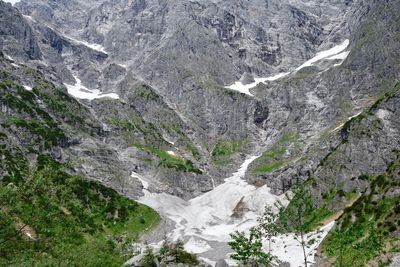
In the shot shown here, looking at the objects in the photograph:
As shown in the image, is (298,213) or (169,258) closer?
(298,213)

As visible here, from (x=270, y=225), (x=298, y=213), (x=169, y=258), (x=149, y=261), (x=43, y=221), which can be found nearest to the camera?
(x=43, y=221)

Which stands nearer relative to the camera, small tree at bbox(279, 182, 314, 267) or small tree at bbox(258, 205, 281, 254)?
small tree at bbox(279, 182, 314, 267)

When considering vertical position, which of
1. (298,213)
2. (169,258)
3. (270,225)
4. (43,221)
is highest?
(298,213)

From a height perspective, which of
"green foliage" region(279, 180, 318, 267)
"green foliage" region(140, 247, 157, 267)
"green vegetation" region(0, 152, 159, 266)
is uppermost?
"green foliage" region(279, 180, 318, 267)

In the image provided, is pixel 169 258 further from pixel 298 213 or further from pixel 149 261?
pixel 298 213

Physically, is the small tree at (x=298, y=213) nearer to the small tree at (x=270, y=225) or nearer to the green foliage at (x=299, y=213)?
the green foliage at (x=299, y=213)

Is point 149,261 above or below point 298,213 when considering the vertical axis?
below

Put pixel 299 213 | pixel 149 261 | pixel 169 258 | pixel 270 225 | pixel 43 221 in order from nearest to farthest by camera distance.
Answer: pixel 43 221 → pixel 299 213 → pixel 270 225 → pixel 149 261 → pixel 169 258

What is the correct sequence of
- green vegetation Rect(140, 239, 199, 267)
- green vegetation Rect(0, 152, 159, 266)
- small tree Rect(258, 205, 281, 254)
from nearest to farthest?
green vegetation Rect(0, 152, 159, 266)
small tree Rect(258, 205, 281, 254)
green vegetation Rect(140, 239, 199, 267)

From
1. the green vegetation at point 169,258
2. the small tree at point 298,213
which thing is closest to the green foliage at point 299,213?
the small tree at point 298,213

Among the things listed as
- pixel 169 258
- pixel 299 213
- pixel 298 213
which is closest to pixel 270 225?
pixel 298 213

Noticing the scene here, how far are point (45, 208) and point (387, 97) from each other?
17863cm

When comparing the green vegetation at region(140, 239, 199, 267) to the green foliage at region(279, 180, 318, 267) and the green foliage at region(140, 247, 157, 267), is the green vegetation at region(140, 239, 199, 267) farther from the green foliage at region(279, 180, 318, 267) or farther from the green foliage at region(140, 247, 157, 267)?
the green foliage at region(279, 180, 318, 267)

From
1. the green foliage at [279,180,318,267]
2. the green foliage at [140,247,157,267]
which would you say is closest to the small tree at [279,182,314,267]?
the green foliage at [279,180,318,267]
